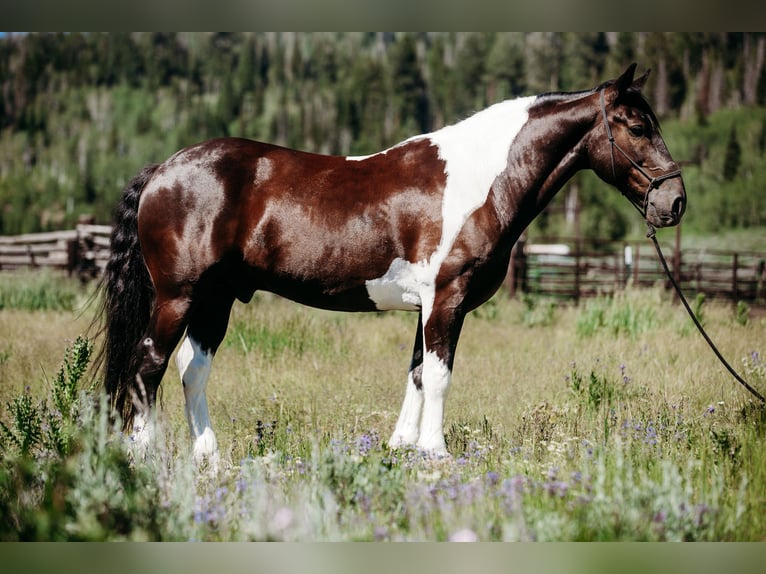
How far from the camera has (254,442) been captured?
4.74m

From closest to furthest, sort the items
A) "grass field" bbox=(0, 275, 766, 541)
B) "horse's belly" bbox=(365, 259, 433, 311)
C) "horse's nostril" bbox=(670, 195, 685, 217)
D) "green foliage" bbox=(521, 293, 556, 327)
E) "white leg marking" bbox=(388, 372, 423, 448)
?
"grass field" bbox=(0, 275, 766, 541), "horse's nostril" bbox=(670, 195, 685, 217), "horse's belly" bbox=(365, 259, 433, 311), "white leg marking" bbox=(388, 372, 423, 448), "green foliage" bbox=(521, 293, 556, 327)

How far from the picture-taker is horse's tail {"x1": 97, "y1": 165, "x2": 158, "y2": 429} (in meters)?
4.61

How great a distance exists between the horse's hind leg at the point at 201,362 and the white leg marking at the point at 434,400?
138 cm

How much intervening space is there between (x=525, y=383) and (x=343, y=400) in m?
1.82

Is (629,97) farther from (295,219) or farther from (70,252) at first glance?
(70,252)

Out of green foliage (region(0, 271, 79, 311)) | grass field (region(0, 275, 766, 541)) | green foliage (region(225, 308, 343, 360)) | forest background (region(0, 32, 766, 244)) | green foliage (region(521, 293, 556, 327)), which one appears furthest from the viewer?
forest background (region(0, 32, 766, 244))

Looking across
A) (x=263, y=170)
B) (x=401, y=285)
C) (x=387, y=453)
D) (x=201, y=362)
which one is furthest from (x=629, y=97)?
(x=201, y=362)

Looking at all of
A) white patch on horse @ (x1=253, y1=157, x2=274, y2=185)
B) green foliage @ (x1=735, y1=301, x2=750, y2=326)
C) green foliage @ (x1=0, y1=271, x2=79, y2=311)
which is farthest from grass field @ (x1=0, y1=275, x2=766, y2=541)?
green foliage @ (x1=0, y1=271, x2=79, y2=311)

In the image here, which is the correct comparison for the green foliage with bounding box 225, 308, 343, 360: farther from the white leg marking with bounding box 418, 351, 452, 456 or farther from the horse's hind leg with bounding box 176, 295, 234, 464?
the white leg marking with bounding box 418, 351, 452, 456

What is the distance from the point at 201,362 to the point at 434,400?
1.61 meters

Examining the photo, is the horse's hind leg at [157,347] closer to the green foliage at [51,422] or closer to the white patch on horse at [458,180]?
the green foliage at [51,422]

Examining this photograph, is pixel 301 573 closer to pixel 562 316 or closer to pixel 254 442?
pixel 254 442

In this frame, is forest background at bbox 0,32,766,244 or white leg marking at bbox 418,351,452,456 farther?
forest background at bbox 0,32,766,244

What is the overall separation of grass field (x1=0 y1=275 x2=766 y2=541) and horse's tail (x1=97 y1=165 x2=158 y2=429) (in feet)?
0.65
